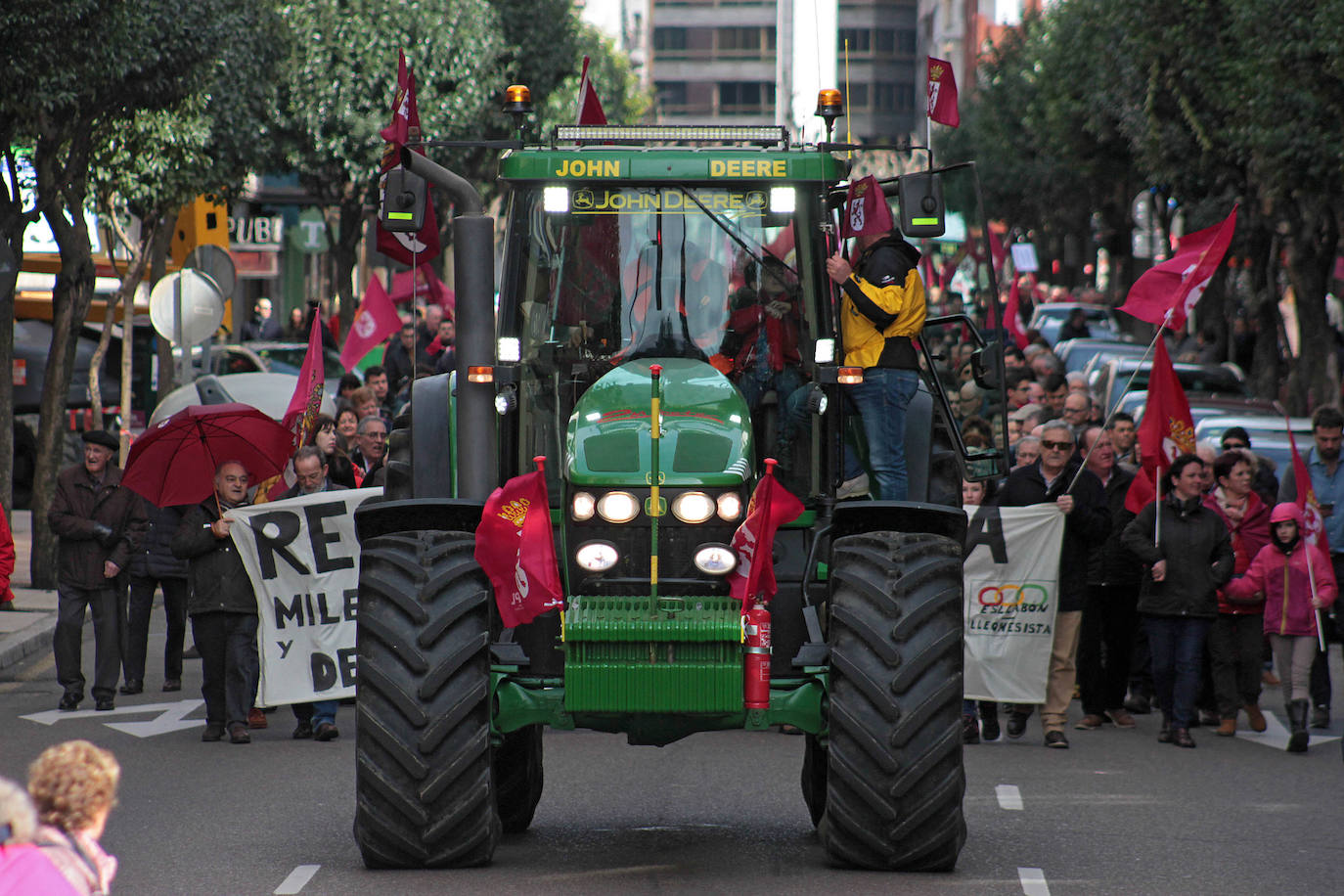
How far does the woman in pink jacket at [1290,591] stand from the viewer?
12.7 metres

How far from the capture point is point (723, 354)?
8.61 meters

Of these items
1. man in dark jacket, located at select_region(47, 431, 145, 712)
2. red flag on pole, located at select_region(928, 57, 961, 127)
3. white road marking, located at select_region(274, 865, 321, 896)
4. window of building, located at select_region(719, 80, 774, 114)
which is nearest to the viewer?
white road marking, located at select_region(274, 865, 321, 896)

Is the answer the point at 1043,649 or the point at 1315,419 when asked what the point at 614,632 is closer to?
the point at 1043,649

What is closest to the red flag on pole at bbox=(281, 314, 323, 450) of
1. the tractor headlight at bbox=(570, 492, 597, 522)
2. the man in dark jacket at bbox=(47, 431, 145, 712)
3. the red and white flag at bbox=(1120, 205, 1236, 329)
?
the man in dark jacket at bbox=(47, 431, 145, 712)

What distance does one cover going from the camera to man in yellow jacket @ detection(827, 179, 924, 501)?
938 centimetres

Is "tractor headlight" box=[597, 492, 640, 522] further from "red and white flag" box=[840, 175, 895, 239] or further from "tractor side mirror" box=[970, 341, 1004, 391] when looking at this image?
"tractor side mirror" box=[970, 341, 1004, 391]

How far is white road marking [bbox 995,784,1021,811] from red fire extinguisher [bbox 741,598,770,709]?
2821mm

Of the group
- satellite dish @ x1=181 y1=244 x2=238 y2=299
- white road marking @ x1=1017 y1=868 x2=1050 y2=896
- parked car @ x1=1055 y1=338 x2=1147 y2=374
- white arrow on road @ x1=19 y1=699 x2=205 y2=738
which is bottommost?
white arrow on road @ x1=19 y1=699 x2=205 y2=738

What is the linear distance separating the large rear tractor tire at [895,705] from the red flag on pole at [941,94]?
10.5 ft

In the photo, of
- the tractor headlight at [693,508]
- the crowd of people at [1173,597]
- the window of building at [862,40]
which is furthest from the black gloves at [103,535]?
the window of building at [862,40]

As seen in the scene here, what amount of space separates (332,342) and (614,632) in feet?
85.9

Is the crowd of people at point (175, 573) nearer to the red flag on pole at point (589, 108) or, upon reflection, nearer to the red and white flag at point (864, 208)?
the red flag on pole at point (589, 108)

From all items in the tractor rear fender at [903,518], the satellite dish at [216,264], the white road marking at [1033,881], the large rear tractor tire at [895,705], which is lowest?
the white road marking at [1033,881]

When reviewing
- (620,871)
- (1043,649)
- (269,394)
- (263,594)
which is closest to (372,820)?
(620,871)
